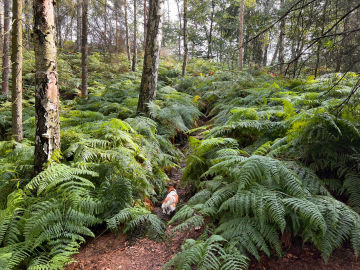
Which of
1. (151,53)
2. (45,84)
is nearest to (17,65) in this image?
(45,84)

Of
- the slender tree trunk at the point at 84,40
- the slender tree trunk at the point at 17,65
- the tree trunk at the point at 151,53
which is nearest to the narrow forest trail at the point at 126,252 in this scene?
the tree trunk at the point at 151,53

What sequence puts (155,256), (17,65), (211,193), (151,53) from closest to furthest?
1. (155,256)
2. (211,193)
3. (17,65)
4. (151,53)

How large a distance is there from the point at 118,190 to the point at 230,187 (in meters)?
1.51

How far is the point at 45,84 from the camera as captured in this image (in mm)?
3084

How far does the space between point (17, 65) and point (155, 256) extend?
5.15 metres

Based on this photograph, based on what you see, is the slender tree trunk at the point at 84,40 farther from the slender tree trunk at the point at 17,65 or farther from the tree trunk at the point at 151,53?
the slender tree trunk at the point at 17,65

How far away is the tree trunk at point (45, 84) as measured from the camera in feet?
9.68

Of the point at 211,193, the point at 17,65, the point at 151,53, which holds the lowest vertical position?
the point at 211,193

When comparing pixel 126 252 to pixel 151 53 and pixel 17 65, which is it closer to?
pixel 17 65

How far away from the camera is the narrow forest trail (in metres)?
2.49

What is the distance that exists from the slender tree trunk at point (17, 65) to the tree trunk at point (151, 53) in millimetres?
2868

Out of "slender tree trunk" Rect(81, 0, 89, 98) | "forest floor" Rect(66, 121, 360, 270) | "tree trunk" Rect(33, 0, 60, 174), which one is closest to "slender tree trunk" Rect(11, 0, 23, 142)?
"tree trunk" Rect(33, 0, 60, 174)

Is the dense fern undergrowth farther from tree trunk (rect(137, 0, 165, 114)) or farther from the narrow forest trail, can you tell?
tree trunk (rect(137, 0, 165, 114))

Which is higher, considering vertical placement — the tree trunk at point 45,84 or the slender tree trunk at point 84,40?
the slender tree trunk at point 84,40
